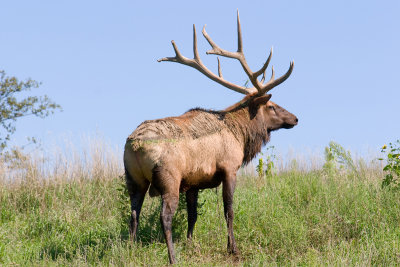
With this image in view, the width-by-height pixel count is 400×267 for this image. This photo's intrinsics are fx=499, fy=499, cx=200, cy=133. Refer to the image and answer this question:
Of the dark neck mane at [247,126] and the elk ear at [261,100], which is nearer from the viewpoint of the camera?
the dark neck mane at [247,126]

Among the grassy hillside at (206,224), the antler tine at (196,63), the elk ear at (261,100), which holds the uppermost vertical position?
the antler tine at (196,63)

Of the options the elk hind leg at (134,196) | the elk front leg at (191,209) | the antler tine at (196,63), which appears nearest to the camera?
the elk hind leg at (134,196)

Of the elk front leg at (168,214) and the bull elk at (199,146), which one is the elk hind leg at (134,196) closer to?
the bull elk at (199,146)

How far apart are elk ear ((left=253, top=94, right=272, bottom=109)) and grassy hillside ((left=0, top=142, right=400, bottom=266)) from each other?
4.98ft

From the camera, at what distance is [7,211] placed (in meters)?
9.30

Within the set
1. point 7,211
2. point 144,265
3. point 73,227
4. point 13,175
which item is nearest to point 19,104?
point 13,175

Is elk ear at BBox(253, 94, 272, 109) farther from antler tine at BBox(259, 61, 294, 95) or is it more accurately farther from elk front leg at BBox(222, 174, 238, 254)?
elk front leg at BBox(222, 174, 238, 254)

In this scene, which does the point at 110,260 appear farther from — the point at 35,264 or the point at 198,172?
the point at 198,172

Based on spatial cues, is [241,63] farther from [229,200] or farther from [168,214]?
[168,214]

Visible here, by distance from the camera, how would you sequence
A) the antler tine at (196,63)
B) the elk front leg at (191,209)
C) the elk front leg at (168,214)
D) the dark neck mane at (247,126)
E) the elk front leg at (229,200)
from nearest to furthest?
the elk front leg at (168,214) < the elk front leg at (229,200) < the elk front leg at (191,209) < the dark neck mane at (247,126) < the antler tine at (196,63)

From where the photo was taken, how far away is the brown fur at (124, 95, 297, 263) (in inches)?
241

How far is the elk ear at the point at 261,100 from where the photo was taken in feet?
25.1

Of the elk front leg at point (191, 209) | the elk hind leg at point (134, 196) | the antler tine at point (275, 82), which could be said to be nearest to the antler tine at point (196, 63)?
the antler tine at point (275, 82)

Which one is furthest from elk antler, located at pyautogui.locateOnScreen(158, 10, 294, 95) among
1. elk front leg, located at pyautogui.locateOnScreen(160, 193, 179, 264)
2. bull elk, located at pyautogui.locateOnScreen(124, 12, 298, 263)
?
elk front leg, located at pyautogui.locateOnScreen(160, 193, 179, 264)
